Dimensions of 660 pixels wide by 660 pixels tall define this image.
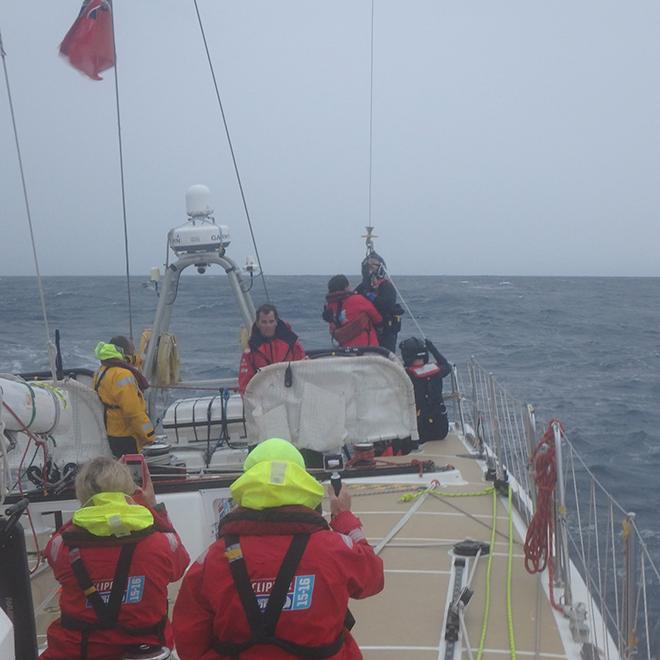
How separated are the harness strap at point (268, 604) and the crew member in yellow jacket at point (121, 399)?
12.7 feet

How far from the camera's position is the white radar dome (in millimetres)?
7793

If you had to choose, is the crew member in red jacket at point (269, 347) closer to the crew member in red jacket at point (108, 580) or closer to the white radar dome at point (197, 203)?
the white radar dome at point (197, 203)

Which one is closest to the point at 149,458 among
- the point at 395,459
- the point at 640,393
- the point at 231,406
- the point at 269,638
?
the point at 231,406

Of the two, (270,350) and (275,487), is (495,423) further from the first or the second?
(275,487)

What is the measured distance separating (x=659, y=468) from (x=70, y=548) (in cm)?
861

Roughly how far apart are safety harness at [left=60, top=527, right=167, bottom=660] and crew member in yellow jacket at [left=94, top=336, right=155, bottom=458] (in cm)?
324

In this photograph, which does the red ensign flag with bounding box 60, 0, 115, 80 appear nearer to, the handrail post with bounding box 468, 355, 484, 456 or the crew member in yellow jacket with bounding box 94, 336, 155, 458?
the crew member in yellow jacket with bounding box 94, 336, 155, 458

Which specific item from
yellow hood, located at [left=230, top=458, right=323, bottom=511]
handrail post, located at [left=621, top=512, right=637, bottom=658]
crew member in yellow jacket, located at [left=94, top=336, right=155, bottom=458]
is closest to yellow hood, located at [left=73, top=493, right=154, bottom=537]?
yellow hood, located at [left=230, top=458, right=323, bottom=511]

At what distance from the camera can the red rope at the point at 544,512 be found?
384 centimetres

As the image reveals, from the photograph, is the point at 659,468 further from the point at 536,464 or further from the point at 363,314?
the point at 536,464

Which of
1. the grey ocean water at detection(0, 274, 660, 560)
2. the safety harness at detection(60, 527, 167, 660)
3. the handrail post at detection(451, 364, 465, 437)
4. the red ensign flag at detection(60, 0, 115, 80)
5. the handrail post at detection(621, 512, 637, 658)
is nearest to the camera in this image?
the safety harness at detection(60, 527, 167, 660)

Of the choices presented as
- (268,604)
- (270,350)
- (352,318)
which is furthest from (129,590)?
(352,318)

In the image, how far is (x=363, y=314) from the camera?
25.2ft

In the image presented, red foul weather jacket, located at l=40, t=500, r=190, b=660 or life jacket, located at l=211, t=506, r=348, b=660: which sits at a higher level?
life jacket, located at l=211, t=506, r=348, b=660
